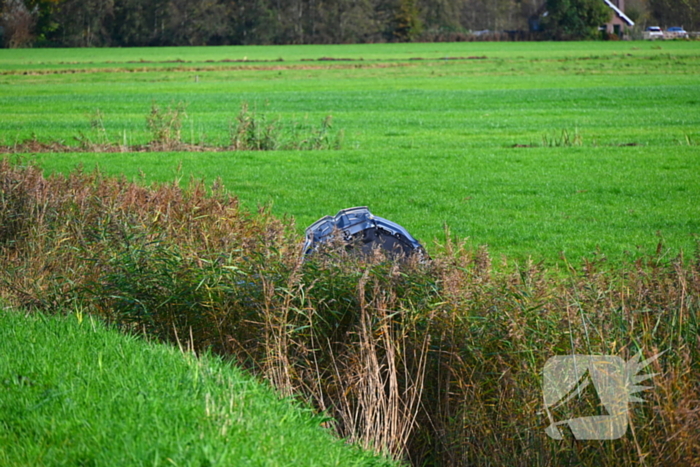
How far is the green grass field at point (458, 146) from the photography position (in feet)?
36.7

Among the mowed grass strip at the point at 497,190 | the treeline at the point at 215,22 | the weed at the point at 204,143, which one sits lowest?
the mowed grass strip at the point at 497,190

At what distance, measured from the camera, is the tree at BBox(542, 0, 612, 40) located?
9844 cm

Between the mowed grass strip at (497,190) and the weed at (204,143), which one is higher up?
the weed at (204,143)

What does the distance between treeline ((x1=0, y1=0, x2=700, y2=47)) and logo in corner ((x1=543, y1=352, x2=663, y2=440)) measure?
320 ft

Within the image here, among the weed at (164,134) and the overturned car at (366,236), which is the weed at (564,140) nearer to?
the weed at (164,134)

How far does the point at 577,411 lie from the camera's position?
4.80 m

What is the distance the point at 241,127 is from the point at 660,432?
50.1 ft

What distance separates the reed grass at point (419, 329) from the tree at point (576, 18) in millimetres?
99315

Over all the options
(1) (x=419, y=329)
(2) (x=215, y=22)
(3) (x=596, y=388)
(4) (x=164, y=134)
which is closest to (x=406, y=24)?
(2) (x=215, y=22)

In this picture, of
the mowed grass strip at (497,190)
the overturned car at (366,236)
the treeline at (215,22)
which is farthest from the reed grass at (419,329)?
the treeline at (215,22)

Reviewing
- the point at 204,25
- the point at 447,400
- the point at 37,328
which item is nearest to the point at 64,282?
the point at 37,328

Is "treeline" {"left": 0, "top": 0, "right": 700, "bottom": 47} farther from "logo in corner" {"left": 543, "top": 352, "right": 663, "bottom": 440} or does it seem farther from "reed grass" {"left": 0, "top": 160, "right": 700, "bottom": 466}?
"logo in corner" {"left": 543, "top": 352, "right": 663, "bottom": 440}

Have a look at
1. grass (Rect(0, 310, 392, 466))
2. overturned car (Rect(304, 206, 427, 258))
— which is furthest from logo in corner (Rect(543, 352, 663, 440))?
overturned car (Rect(304, 206, 427, 258))

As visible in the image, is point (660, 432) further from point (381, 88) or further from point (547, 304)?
point (381, 88)
